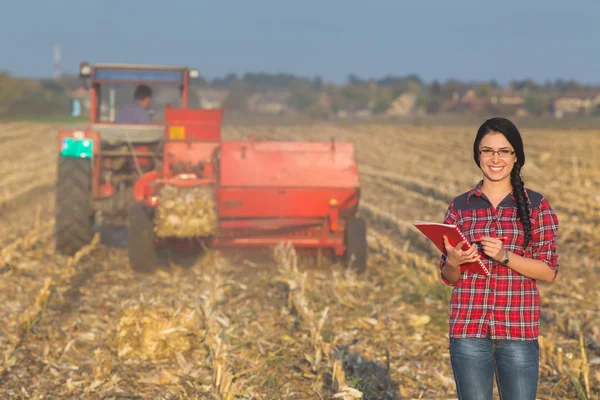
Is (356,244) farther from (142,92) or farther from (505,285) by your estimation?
(505,285)

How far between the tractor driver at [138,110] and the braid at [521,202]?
23.9 feet

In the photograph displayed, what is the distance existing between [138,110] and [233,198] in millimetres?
2423

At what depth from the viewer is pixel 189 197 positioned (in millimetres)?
7840

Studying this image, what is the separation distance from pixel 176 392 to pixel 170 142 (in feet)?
13.4

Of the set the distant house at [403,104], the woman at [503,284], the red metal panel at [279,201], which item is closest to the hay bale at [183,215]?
the red metal panel at [279,201]

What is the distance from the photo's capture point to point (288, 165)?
330 inches

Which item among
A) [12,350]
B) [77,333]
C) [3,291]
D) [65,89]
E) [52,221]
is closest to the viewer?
[12,350]

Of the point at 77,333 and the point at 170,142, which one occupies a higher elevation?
the point at 170,142

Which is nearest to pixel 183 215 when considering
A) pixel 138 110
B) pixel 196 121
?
pixel 196 121

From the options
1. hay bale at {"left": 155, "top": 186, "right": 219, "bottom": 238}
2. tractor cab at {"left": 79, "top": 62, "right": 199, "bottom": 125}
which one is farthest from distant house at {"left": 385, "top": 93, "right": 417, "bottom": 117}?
hay bale at {"left": 155, "top": 186, "right": 219, "bottom": 238}

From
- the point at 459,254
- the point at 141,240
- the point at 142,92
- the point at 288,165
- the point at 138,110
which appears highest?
the point at 142,92

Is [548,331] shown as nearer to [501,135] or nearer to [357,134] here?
[501,135]

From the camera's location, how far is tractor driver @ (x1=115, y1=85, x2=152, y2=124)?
9906 millimetres

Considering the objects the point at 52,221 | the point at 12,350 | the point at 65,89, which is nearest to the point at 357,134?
the point at 52,221
